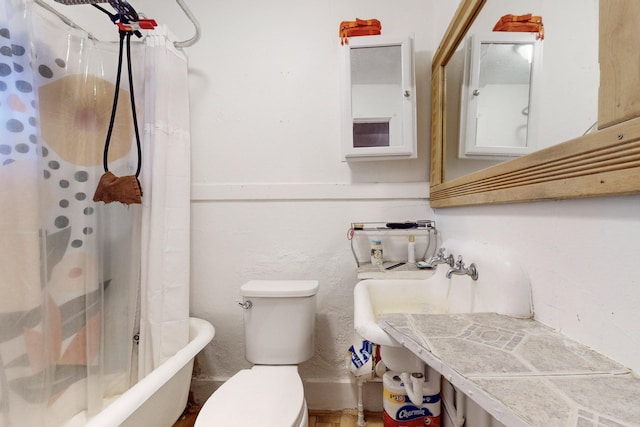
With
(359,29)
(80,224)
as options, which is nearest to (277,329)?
(80,224)

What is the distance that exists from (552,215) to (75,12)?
6.45 ft

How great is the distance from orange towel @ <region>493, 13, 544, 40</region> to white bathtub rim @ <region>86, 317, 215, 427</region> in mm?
1397

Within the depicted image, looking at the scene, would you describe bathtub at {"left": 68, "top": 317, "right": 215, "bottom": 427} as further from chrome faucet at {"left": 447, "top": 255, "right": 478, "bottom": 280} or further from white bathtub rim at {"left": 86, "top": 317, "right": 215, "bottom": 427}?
chrome faucet at {"left": 447, "top": 255, "right": 478, "bottom": 280}

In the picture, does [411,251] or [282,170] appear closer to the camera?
[411,251]

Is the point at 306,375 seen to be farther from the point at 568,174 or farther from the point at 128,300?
the point at 568,174

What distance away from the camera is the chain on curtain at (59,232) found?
2.55ft

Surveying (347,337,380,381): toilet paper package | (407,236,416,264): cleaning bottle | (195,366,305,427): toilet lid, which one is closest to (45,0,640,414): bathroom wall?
(407,236,416,264): cleaning bottle

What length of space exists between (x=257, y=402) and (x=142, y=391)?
14.1 inches

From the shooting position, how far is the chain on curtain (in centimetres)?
78

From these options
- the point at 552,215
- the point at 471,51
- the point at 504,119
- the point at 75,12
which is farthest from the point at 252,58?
the point at 552,215

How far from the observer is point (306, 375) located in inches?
56.0

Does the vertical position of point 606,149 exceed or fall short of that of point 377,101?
it falls short

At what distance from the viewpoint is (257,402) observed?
3.02 ft

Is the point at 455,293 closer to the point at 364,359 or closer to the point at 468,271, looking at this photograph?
the point at 468,271
